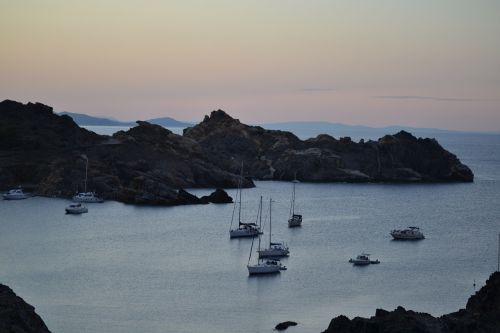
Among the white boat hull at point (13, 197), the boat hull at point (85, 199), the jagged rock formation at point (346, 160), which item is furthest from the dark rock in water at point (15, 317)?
the jagged rock formation at point (346, 160)

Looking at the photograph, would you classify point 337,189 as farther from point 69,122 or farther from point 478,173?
point 478,173

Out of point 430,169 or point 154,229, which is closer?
point 154,229

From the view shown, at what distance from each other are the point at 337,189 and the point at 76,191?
104 ft

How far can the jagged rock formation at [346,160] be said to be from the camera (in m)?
117

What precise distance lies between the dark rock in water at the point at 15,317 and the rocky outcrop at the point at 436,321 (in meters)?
8.84

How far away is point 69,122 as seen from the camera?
111 m

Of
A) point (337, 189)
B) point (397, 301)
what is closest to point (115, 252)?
point (397, 301)

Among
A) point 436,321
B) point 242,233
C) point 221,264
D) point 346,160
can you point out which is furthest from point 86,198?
point 436,321

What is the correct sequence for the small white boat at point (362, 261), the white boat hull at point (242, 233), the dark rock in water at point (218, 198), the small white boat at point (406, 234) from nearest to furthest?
the small white boat at point (362, 261), the white boat hull at point (242, 233), the small white boat at point (406, 234), the dark rock in water at point (218, 198)

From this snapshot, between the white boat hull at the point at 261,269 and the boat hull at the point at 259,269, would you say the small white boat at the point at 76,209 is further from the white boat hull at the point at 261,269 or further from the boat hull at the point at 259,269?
the boat hull at the point at 259,269

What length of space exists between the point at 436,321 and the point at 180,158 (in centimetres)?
8001

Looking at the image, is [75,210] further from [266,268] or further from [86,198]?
[266,268]

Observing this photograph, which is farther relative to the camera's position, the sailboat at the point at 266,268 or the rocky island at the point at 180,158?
the rocky island at the point at 180,158

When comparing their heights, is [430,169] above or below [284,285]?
above
